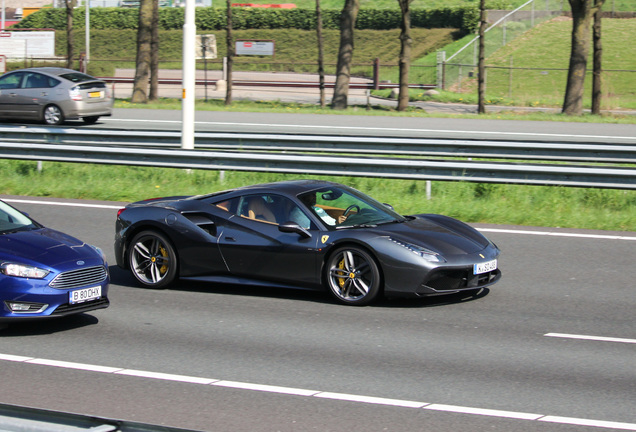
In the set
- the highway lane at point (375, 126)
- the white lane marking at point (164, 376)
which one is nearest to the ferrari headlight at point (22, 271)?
the white lane marking at point (164, 376)

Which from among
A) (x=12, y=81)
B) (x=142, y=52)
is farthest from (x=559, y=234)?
(x=142, y=52)

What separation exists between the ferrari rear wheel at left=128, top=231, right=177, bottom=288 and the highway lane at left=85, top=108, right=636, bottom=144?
13682mm

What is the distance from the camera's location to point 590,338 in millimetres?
7297

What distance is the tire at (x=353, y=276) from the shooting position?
26.7ft

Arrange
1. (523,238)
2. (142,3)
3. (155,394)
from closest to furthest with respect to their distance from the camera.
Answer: (155,394) → (523,238) → (142,3)

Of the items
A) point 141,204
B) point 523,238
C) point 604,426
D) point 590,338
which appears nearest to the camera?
point 604,426

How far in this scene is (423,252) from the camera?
801cm

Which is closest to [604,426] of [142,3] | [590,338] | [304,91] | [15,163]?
[590,338]

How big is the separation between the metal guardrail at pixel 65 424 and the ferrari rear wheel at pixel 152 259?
505 centimetres

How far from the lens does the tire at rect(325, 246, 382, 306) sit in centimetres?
813

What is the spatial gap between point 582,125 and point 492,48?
27510 millimetres

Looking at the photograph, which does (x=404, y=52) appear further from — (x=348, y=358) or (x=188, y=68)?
(x=348, y=358)

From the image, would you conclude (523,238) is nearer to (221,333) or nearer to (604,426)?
(221,333)

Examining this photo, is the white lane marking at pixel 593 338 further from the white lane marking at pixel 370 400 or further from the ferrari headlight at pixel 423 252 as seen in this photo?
the white lane marking at pixel 370 400
